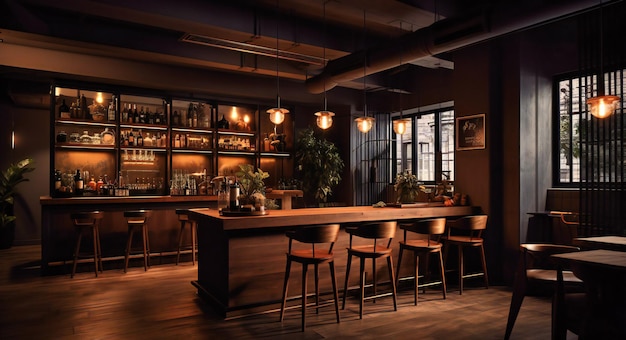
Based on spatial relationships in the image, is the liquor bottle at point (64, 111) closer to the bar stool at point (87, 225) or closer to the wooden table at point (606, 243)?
the bar stool at point (87, 225)

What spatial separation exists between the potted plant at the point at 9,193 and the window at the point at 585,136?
383 inches

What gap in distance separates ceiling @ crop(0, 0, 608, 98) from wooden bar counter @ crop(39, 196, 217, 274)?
7.56 ft

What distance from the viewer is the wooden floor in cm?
379

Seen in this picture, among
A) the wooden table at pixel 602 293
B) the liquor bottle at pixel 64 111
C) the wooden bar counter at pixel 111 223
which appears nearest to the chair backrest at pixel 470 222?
the wooden table at pixel 602 293

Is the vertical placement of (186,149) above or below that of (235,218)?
A: above

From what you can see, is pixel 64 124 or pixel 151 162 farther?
pixel 151 162

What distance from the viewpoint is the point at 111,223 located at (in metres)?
6.54

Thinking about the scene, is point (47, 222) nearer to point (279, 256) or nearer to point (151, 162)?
point (151, 162)

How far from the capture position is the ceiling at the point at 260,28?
464cm

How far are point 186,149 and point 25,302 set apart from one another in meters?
3.82

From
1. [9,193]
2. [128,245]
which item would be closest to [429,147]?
[128,245]

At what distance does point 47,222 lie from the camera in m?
6.12

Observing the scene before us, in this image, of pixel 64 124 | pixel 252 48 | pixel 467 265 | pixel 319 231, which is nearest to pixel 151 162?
pixel 64 124

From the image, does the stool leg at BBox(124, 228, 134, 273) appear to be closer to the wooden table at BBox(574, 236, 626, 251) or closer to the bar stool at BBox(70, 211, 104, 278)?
the bar stool at BBox(70, 211, 104, 278)
